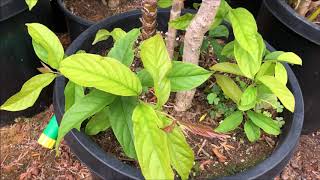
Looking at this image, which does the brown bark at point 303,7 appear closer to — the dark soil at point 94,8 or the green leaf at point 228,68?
the green leaf at point 228,68

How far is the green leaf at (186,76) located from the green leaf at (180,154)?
0.29 ft

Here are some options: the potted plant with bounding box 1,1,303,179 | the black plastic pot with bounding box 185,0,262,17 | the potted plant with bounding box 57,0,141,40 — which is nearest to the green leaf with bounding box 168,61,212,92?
the potted plant with bounding box 1,1,303,179

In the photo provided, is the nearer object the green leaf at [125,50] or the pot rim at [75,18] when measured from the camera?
the green leaf at [125,50]

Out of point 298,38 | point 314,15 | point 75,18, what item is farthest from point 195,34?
point 75,18

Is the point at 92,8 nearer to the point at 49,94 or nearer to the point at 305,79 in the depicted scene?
the point at 49,94

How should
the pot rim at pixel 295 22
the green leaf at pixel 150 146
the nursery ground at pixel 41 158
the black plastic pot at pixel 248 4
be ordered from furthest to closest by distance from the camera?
1. the black plastic pot at pixel 248 4
2. the nursery ground at pixel 41 158
3. the pot rim at pixel 295 22
4. the green leaf at pixel 150 146

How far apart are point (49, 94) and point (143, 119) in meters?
1.01

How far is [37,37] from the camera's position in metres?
A: 0.89

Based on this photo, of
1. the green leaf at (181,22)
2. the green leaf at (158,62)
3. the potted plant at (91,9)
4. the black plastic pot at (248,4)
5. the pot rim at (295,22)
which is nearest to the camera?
the green leaf at (158,62)

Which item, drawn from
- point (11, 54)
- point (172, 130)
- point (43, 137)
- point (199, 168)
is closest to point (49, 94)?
point (11, 54)

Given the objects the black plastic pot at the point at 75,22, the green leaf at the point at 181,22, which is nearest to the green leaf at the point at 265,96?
the green leaf at the point at 181,22

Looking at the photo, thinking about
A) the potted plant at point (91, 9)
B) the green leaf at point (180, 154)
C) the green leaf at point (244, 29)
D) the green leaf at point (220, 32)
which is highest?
the green leaf at point (244, 29)

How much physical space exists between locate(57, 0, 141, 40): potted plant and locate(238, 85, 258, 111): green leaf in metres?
0.83

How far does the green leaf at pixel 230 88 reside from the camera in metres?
1.02
